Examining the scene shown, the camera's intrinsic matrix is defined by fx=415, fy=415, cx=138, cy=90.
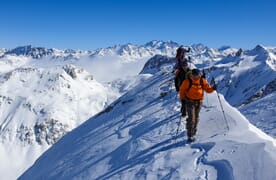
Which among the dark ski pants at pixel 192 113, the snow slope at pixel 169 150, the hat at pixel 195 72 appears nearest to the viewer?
the snow slope at pixel 169 150

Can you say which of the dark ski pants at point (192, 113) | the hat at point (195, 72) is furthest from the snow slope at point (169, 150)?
the hat at point (195, 72)

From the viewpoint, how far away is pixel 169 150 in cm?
1555

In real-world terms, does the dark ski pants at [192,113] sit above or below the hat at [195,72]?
below

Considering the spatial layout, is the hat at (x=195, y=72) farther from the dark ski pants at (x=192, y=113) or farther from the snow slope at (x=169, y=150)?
the snow slope at (x=169, y=150)

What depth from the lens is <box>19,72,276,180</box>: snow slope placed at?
41.7 ft

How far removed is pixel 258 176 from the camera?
38.1 ft

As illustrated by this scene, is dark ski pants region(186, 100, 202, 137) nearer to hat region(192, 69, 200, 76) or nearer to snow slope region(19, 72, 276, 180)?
snow slope region(19, 72, 276, 180)

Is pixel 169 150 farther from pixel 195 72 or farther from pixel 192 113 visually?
pixel 195 72

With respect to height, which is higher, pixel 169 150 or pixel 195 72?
pixel 195 72

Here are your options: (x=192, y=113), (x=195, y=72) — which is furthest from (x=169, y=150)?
(x=195, y=72)

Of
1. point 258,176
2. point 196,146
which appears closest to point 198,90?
point 196,146

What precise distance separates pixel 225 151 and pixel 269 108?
35.5ft

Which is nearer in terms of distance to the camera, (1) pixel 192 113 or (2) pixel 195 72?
(2) pixel 195 72

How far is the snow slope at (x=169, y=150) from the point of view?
1270cm
